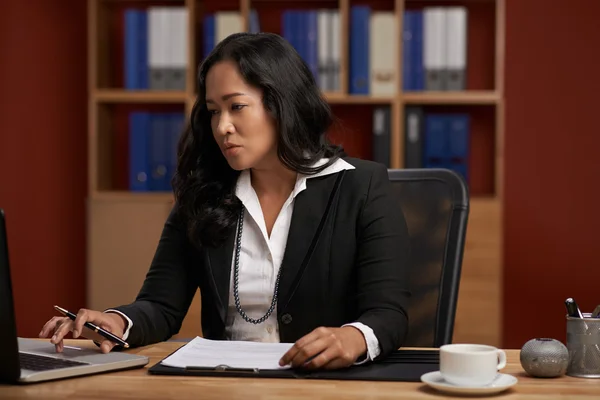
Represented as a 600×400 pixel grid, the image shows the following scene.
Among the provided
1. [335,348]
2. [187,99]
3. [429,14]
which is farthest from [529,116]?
[335,348]

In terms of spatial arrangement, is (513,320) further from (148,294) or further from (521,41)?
(148,294)

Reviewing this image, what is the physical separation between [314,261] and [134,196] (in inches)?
78.7

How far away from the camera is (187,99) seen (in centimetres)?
354

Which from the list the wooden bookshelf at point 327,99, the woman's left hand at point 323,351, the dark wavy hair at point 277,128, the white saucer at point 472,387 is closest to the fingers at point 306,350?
the woman's left hand at point 323,351

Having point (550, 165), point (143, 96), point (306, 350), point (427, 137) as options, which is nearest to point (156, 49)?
point (143, 96)

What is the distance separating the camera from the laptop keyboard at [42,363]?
1.24 metres

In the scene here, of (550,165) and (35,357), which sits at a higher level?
(550,165)

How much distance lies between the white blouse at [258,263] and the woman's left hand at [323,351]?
1.34ft

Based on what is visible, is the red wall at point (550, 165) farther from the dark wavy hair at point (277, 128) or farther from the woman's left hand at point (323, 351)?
the woman's left hand at point (323, 351)

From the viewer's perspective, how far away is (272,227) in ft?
5.86

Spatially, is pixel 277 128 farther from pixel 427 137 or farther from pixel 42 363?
pixel 427 137

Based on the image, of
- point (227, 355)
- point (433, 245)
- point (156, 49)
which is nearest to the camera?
point (227, 355)

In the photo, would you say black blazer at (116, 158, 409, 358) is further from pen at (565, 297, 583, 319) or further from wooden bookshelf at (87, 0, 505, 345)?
wooden bookshelf at (87, 0, 505, 345)

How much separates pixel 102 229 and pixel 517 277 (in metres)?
1.83
